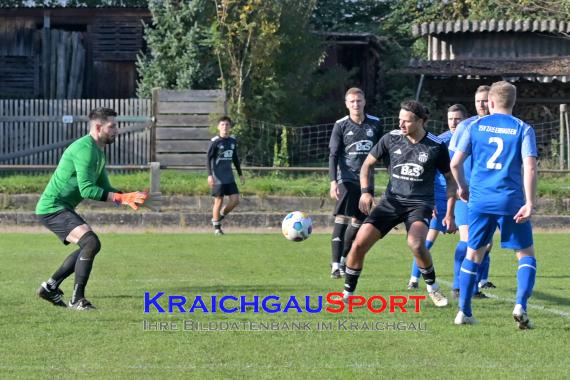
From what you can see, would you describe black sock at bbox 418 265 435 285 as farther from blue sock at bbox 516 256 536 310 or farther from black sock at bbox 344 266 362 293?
blue sock at bbox 516 256 536 310

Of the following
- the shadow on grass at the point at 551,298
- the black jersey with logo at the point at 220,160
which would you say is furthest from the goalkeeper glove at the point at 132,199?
the black jersey with logo at the point at 220,160

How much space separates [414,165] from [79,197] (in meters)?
3.17

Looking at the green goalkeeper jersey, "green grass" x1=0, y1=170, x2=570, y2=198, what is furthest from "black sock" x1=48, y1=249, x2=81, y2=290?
"green grass" x1=0, y1=170, x2=570, y2=198

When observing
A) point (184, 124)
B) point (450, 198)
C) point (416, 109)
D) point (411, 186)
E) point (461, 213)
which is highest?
point (416, 109)

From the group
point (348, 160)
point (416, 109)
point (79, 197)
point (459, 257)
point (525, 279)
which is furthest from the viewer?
point (348, 160)

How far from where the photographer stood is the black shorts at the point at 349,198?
12969 mm

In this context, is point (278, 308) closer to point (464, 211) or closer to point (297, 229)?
point (464, 211)

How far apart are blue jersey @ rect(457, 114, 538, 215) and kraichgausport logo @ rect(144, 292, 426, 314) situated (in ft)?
4.99

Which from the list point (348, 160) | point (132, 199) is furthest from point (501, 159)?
point (348, 160)

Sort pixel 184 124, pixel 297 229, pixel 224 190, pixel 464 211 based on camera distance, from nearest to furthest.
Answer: pixel 464 211 → pixel 297 229 → pixel 224 190 → pixel 184 124

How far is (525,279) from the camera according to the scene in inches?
354

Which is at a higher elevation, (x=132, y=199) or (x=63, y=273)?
(x=132, y=199)

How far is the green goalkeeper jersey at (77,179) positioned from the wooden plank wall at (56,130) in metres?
16.8

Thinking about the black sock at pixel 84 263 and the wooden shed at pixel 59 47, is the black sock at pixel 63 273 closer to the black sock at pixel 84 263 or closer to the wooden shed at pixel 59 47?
the black sock at pixel 84 263
